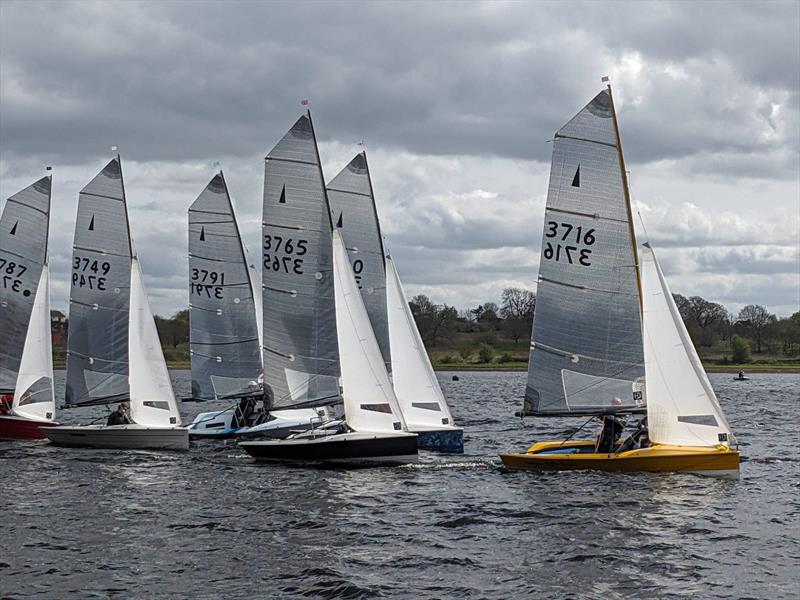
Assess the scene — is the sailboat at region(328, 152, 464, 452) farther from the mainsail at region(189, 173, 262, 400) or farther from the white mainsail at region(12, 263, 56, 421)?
the white mainsail at region(12, 263, 56, 421)

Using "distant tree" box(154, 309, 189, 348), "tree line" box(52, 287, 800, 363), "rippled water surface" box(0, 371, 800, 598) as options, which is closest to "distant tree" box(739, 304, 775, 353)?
"tree line" box(52, 287, 800, 363)

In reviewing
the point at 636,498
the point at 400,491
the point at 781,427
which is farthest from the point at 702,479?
the point at 781,427

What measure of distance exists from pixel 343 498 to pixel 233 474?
525 cm

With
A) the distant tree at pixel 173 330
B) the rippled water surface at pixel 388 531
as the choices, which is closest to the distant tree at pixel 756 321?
the distant tree at pixel 173 330

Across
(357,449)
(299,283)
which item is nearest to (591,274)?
(357,449)

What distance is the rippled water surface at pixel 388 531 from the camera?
17.4 meters

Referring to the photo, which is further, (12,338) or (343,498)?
(12,338)

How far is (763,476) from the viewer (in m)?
29.3

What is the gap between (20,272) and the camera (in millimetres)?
40250

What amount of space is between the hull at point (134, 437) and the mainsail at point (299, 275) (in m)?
3.97

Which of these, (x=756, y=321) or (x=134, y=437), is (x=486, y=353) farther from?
(x=134, y=437)

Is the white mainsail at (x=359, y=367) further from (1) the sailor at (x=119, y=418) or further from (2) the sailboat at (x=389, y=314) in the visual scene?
(1) the sailor at (x=119, y=418)

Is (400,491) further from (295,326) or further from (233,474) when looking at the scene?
(295,326)

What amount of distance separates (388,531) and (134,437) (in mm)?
14883
